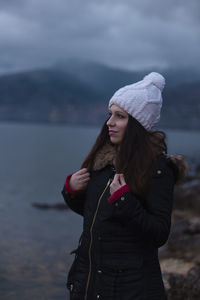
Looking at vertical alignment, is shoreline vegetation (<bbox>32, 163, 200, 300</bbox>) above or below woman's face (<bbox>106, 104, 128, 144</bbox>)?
below

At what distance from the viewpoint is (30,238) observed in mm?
16094

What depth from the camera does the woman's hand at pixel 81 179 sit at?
10.1 feet

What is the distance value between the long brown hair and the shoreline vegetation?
134 inches

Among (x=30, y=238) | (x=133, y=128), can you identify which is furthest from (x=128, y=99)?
(x=30, y=238)

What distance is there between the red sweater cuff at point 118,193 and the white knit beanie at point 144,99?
0.54 metres

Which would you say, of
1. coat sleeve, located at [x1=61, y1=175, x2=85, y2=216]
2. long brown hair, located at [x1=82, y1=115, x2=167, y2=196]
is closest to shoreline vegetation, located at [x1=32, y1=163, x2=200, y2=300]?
coat sleeve, located at [x1=61, y1=175, x2=85, y2=216]

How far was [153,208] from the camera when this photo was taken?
2666 mm

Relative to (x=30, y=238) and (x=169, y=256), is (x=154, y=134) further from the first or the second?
(x=30, y=238)

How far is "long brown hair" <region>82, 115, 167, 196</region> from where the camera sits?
2727 millimetres

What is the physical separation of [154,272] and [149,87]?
1.33 meters

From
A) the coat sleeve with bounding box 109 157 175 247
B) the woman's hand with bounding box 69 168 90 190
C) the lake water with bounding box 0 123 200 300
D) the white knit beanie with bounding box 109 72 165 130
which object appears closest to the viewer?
the coat sleeve with bounding box 109 157 175 247

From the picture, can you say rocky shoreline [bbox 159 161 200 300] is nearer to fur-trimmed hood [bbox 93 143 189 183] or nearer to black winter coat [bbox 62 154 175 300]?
black winter coat [bbox 62 154 175 300]

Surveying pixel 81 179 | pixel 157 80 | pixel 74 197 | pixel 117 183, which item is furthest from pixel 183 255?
pixel 117 183

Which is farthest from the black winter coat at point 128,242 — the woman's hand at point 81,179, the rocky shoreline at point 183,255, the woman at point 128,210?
the rocky shoreline at point 183,255
